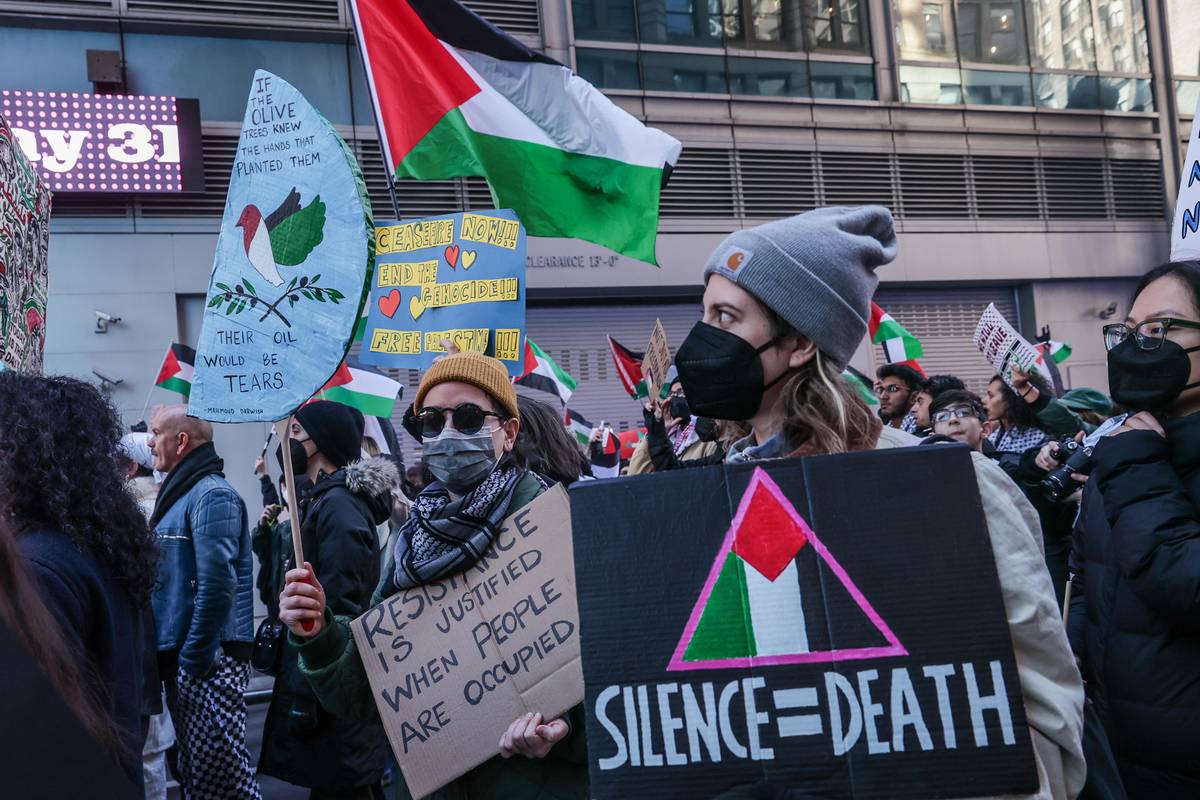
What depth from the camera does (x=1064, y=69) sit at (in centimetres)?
2012

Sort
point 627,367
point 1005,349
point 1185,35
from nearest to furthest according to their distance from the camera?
point 1005,349 < point 627,367 < point 1185,35

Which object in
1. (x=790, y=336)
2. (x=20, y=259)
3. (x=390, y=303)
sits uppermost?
(x=390, y=303)

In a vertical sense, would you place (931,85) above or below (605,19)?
below

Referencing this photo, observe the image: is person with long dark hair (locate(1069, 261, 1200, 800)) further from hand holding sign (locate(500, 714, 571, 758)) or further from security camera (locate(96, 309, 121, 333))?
security camera (locate(96, 309, 121, 333))

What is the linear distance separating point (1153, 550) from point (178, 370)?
21.9 feet

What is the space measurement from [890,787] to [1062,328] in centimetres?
1971

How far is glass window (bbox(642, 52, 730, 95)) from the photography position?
56.9ft

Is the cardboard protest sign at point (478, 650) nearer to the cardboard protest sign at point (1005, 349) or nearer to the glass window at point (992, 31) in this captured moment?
the cardboard protest sign at point (1005, 349)

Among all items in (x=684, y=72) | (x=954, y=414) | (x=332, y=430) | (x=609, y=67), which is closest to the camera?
(x=332, y=430)

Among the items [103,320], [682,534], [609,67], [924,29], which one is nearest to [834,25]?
[924,29]

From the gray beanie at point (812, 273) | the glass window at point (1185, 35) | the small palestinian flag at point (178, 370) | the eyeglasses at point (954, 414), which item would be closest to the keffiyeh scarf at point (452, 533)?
the gray beanie at point (812, 273)

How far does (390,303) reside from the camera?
6.20m

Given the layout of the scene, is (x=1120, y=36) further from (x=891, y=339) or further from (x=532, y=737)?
(x=532, y=737)

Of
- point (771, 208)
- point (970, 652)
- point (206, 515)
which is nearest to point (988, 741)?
point (970, 652)
